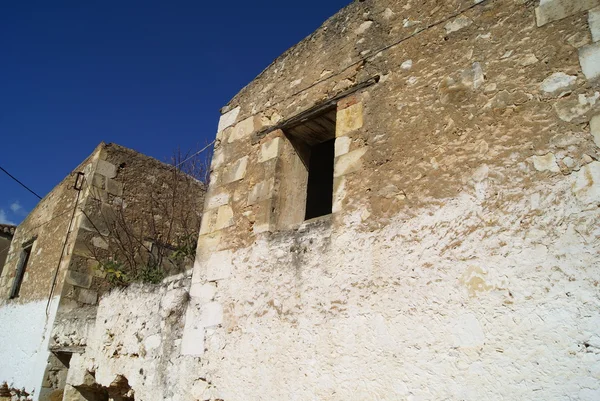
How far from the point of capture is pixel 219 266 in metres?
3.72

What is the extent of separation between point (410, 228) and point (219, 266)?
5.67ft

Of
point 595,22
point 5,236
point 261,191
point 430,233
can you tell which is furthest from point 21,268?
point 595,22

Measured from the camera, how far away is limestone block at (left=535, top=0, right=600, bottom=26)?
2.38m

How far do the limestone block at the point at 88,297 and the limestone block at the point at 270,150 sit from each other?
3.46 metres

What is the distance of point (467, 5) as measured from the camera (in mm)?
2934

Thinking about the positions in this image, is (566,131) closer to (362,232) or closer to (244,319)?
(362,232)

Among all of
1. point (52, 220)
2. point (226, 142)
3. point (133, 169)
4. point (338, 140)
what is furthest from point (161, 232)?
point (338, 140)

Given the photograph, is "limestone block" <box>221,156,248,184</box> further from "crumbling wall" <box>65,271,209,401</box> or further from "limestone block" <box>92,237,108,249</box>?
"limestone block" <box>92,237,108,249</box>

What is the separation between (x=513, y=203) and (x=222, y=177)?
102 inches

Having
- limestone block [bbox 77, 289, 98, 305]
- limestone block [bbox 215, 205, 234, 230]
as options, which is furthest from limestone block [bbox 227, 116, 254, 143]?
limestone block [bbox 77, 289, 98, 305]

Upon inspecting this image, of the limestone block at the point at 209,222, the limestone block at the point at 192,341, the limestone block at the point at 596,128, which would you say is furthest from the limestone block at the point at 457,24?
the limestone block at the point at 192,341

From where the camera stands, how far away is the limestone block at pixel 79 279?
5.79 meters

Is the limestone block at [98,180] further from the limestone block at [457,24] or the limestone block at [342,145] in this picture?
the limestone block at [457,24]

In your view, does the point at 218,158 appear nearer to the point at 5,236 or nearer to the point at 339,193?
the point at 339,193
